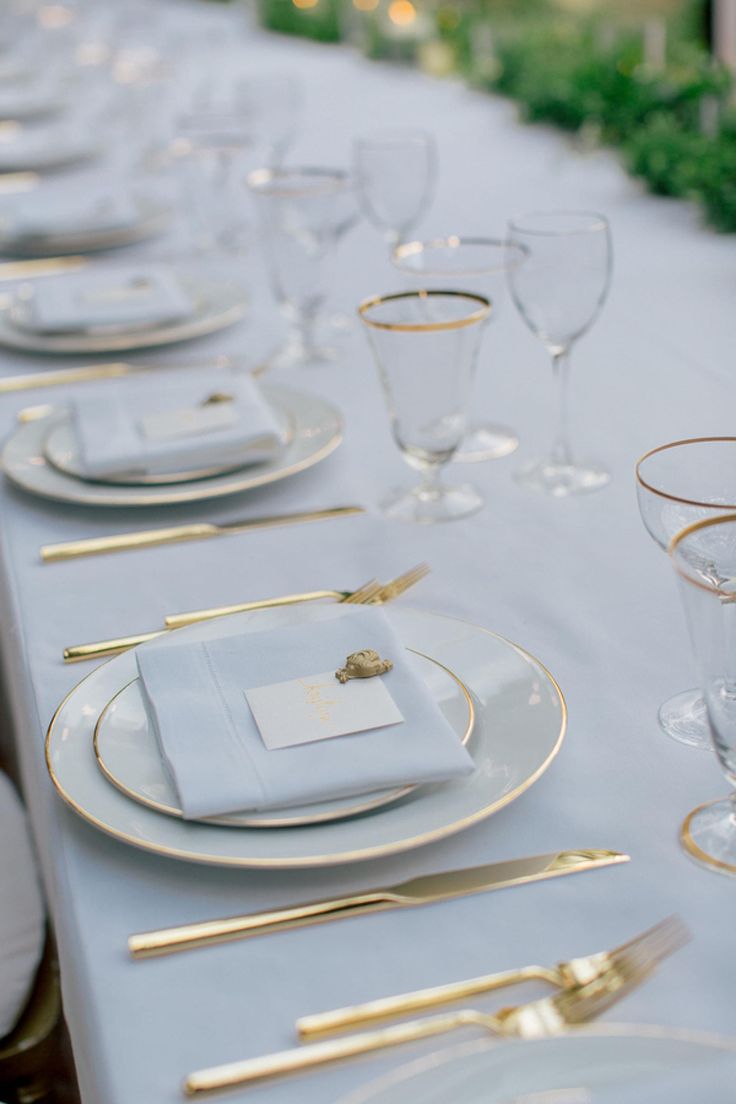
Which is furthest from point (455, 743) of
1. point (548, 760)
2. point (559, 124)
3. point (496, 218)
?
point (559, 124)

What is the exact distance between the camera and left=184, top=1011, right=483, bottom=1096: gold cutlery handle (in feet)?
1.78

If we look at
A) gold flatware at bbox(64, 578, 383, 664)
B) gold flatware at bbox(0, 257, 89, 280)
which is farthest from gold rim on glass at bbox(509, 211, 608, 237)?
gold flatware at bbox(0, 257, 89, 280)

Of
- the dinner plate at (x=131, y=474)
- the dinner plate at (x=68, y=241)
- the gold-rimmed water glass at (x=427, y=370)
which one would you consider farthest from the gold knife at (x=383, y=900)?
the dinner plate at (x=68, y=241)

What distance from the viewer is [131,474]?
1.13 m

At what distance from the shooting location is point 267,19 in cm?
505

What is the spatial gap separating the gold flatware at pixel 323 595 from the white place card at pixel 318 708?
0.16 meters

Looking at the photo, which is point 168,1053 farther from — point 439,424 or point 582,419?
point 582,419

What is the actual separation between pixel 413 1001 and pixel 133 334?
1.14 m

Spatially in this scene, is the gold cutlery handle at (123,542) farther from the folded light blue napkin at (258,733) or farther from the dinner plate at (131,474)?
the folded light blue napkin at (258,733)

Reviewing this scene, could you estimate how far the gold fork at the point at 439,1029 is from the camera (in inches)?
21.5

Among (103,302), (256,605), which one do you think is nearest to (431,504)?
(256,605)

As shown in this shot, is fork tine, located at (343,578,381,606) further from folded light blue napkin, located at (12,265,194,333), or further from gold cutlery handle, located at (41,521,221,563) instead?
folded light blue napkin, located at (12,265,194,333)

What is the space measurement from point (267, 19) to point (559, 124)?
2.65 m

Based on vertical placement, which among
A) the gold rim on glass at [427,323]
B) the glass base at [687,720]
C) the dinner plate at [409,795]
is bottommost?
the glass base at [687,720]
